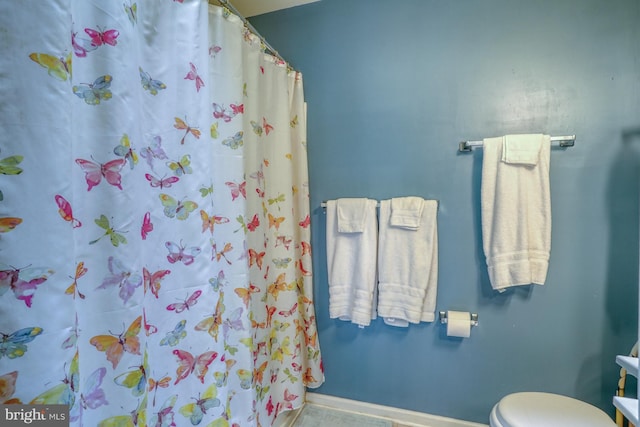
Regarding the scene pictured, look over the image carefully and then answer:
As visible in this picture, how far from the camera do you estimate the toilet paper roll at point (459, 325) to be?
137 cm

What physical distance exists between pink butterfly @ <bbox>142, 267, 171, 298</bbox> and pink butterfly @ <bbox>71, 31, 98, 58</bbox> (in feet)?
1.78

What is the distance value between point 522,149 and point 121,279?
160cm

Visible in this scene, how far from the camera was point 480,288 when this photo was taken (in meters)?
1.43

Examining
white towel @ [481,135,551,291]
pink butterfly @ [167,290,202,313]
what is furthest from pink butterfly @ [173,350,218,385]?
white towel @ [481,135,551,291]

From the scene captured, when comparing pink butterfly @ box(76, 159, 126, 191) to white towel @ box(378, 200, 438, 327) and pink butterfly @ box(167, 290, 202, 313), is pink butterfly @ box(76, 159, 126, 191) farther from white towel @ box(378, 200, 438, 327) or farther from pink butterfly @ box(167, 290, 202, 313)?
white towel @ box(378, 200, 438, 327)

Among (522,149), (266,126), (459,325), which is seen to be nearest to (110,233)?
(266,126)

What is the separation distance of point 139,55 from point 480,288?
5.64ft

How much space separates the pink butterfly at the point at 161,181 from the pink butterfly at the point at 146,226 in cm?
9

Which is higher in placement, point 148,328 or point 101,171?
point 101,171

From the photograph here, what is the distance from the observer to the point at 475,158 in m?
1.41

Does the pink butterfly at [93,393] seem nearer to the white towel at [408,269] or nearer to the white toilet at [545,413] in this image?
the white towel at [408,269]

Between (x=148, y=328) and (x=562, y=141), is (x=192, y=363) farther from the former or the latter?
(x=562, y=141)

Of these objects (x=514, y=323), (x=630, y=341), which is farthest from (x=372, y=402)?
(x=630, y=341)

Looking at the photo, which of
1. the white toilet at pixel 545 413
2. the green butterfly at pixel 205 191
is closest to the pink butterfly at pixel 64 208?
the green butterfly at pixel 205 191
